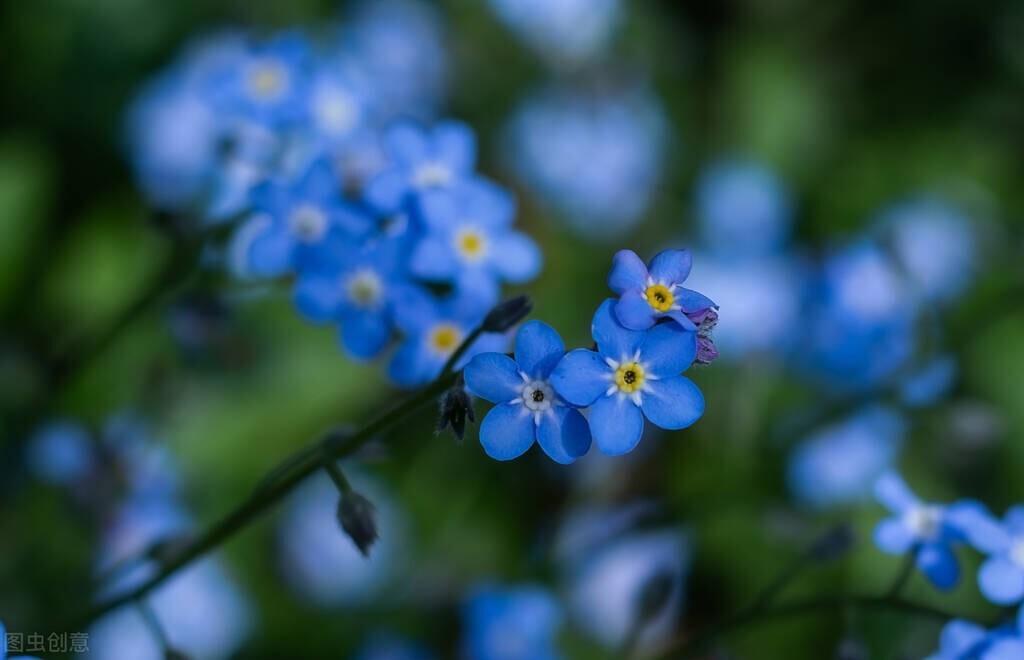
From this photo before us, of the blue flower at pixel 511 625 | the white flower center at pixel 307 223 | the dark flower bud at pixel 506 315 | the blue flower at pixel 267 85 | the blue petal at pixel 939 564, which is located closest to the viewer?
the dark flower bud at pixel 506 315

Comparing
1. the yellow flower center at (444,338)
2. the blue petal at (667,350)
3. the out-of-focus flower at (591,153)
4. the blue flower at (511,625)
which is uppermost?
the out-of-focus flower at (591,153)

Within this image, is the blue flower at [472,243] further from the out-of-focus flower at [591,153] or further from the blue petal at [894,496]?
the out-of-focus flower at [591,153]

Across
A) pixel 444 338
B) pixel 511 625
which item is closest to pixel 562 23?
pixel 511 625

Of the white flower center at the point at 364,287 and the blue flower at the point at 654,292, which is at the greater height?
the white flower center at the point at 364,287

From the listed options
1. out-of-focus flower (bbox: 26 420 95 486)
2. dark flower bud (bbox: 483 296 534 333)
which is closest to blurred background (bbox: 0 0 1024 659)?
out-of-focus flower (bbox: 26 420 95 486)

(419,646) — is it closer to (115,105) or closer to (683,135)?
(115,105)

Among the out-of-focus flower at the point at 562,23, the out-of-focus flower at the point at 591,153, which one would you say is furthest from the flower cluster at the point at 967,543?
the out-of-focus flower at the point at 562,23

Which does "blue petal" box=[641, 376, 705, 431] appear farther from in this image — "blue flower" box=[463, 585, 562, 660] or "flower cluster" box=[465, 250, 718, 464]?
"blue flower" box=[463, 585, 562, 660]
